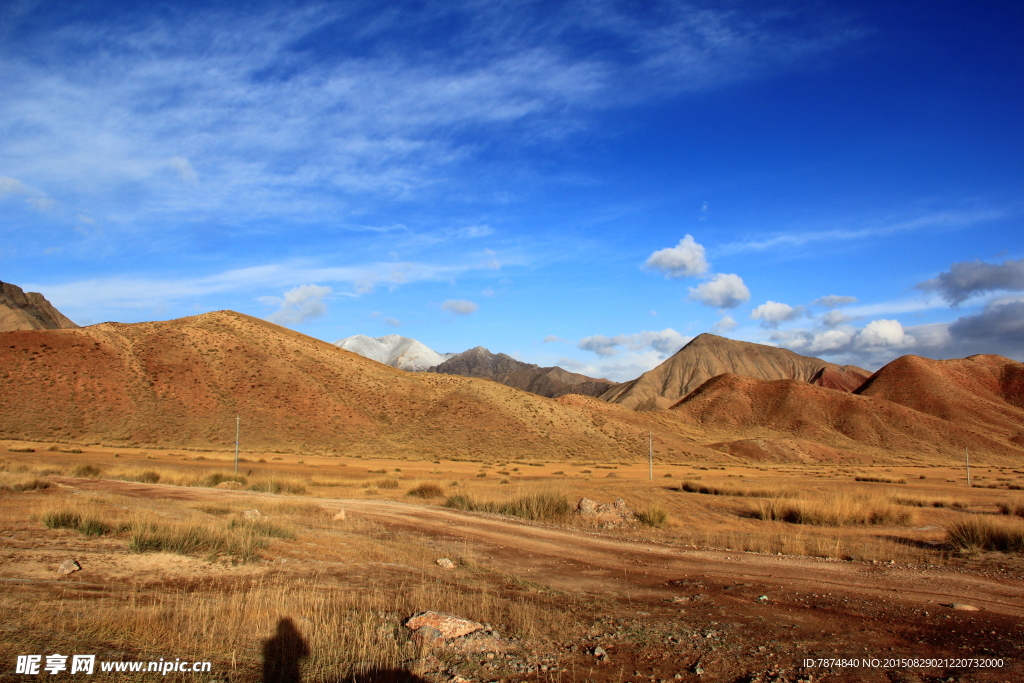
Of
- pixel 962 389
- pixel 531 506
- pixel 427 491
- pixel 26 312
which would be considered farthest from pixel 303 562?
pixel 26 312

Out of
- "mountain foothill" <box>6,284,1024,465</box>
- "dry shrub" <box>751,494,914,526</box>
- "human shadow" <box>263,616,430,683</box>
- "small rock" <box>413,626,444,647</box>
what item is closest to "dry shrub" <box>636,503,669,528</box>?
"dry shrub" <box>751,494,914,526</box>

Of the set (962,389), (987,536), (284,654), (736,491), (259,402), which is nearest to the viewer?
(284,654)

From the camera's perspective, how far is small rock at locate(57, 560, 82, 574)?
28.0 ft

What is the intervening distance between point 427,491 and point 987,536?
1921cm

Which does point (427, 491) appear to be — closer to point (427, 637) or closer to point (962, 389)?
point (427, 637)

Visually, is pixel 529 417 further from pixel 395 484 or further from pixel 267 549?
pixel 267 549

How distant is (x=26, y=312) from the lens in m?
164

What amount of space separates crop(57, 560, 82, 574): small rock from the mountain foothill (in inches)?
2192

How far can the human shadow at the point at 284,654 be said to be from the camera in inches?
220

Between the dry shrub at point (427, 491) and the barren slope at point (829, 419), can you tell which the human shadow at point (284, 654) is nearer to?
the dry shrub at point (427, 491)

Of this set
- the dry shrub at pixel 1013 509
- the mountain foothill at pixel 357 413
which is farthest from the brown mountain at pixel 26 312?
the dry shrub at pixel 1013 509

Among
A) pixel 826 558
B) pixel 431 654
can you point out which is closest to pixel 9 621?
pixel 431 654

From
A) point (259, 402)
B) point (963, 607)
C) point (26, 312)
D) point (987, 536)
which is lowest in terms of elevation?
point (987, 536)

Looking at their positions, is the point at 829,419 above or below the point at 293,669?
above
